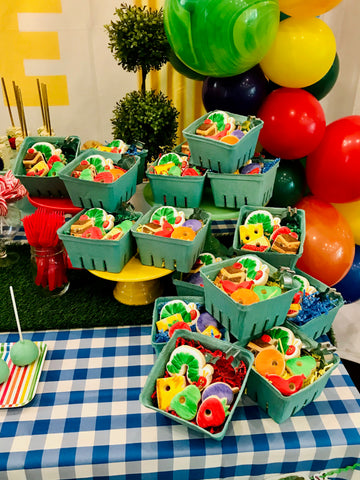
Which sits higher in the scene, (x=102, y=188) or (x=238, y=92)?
(x=238, y=92)

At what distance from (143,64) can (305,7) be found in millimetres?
646

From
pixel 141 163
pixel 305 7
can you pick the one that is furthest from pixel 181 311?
pixel 305 7

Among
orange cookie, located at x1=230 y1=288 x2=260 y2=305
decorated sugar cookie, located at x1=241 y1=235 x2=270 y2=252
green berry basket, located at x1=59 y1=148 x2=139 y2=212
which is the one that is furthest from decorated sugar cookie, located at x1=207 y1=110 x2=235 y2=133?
orange cookie, located at x1=230 y1=288 x2=260 y2=305

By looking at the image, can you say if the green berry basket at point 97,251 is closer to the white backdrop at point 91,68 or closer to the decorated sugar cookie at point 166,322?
the decorated sugar cookie at point 166,322

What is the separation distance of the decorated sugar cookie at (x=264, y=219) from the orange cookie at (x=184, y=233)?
0.20 m

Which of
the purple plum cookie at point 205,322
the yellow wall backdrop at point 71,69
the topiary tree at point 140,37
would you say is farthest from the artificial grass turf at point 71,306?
the yellow wall backdrop at point 71,69

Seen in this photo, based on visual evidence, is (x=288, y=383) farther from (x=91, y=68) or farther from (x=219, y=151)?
(x=91, y=68)

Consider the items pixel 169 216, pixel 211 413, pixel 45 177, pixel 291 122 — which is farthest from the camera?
pixel 291 122

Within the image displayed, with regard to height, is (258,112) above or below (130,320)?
above

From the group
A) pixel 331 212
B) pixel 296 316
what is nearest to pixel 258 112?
pixel 331 212

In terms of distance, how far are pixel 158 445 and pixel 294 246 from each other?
0.66 m

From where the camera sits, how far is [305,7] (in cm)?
149

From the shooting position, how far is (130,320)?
4.49 ft

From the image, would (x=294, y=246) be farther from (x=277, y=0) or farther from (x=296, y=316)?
(x=277, y=0)
